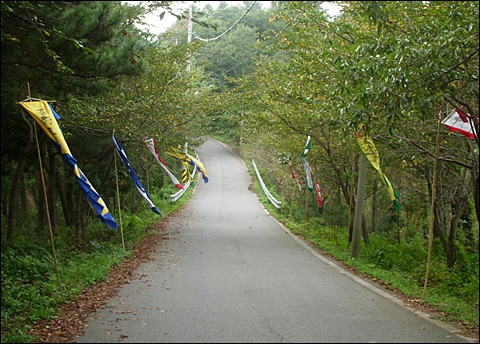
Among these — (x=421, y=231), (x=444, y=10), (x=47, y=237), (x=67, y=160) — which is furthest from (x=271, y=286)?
(x=421, y=231)

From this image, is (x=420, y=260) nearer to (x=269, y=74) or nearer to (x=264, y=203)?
(x=269, y=74)

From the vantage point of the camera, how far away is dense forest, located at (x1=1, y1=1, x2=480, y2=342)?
7.75 metres

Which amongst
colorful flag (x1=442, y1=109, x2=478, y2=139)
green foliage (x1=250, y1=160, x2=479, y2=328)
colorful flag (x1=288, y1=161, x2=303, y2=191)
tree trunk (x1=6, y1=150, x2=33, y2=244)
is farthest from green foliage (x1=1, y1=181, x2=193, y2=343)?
colorful flag (x1=288, y1=161, x2=303, y2=191)

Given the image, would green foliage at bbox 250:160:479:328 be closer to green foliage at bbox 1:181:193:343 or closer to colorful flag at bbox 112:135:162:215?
colorful flag at bbox 112:135:162:215

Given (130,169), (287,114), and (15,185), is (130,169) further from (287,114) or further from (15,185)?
(287,114)

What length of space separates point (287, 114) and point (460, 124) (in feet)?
28.9

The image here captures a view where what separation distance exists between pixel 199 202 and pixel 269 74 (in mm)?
15061

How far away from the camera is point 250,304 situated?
335 inches

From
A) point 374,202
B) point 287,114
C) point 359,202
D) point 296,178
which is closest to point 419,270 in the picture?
point 359,202

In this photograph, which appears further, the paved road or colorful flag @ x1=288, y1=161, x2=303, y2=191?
colorful flag @ x1=288, y1=161, x2=303, y2=191

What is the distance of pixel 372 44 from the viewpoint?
8.36m

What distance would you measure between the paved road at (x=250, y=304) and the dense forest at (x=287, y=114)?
87 centimetres

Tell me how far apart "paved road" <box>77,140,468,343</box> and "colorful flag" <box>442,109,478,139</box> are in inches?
114

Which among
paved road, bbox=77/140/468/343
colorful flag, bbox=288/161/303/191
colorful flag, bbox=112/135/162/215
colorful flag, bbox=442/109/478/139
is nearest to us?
paved road, bbox=77/140/468/343
